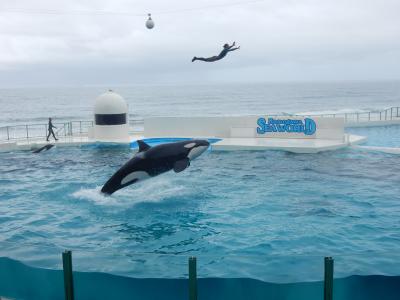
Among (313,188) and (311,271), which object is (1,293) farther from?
(313,188)

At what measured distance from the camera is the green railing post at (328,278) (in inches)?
150

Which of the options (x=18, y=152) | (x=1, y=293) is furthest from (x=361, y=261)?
(x=18, y=152)

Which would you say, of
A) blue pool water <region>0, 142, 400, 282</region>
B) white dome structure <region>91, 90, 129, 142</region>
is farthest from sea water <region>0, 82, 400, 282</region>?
white dome structure <region>91, 90, 129, 142</region>

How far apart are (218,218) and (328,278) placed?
219 inches

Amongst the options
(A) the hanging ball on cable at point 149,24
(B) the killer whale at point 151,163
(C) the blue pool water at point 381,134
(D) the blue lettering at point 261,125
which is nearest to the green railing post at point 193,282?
(B) the killer whale at point 151,163

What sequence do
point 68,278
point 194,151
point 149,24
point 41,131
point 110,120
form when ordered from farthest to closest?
1. point 41,131
2. point 110,120
3. point 149,24
4. point 194,151
5. point 68,278

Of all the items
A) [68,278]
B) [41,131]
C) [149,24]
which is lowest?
[41,131]

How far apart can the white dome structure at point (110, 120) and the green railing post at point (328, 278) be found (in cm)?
1676

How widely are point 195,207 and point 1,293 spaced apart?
5.86 m

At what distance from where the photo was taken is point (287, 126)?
19.0m

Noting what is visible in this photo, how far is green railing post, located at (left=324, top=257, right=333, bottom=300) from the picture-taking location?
382 centimetres

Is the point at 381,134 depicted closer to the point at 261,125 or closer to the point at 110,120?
the point at 261,125

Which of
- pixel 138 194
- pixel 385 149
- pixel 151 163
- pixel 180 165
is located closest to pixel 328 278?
pixel 180 165

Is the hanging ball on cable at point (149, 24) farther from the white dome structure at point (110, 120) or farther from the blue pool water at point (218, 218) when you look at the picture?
the white dome structure at point (110, 120)
